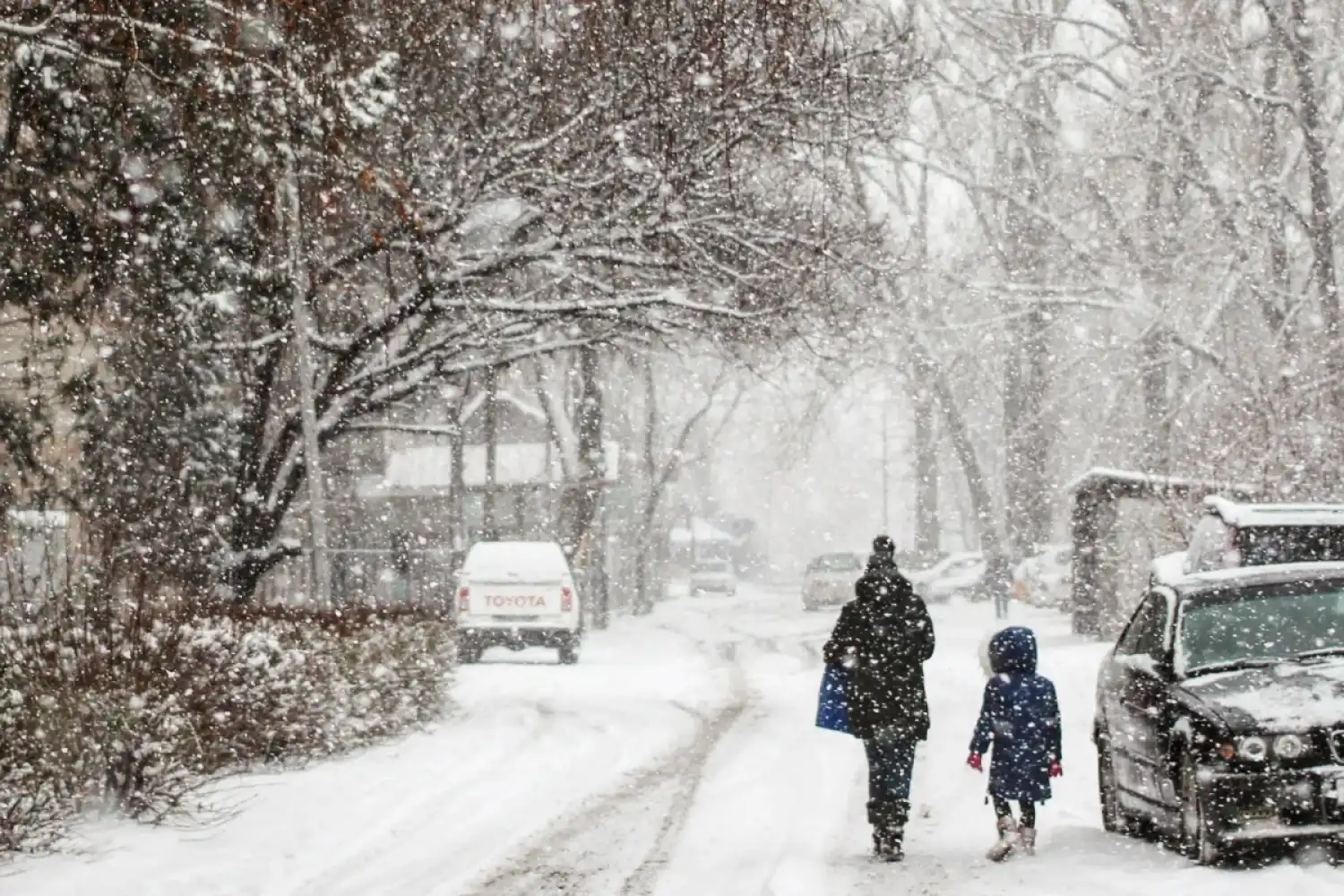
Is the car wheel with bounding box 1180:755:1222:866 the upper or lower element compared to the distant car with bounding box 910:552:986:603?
upper

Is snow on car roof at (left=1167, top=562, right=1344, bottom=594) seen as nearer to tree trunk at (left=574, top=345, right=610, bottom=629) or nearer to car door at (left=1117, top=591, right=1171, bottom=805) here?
car door at (left=1117, top=591, right=1171, bottom=805)

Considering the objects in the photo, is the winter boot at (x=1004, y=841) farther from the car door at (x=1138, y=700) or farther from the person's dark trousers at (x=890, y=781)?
the car door at (x=1138, y=700)

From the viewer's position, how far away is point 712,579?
7838 cm

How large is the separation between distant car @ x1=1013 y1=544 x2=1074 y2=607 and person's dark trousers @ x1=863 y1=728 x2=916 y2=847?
3784 cm

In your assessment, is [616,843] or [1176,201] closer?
[616,843]

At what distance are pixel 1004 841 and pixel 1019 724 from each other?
26.3 inches

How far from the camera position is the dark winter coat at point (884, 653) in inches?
401

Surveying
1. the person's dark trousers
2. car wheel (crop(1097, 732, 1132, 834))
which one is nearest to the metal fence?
car wheel (crop(1097, 732, 1132, 834))

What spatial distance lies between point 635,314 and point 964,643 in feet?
51.2

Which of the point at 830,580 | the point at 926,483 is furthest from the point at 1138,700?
the point at 926,483

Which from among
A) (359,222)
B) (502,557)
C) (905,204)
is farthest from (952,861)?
(905,204)

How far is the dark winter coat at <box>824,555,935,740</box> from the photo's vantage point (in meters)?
10.2

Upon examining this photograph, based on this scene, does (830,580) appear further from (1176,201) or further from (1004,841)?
(1004,841)

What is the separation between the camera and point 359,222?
20.3 metres
